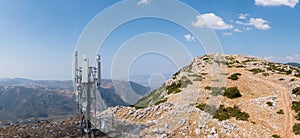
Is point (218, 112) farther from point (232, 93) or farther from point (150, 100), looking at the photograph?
point (150, 100)

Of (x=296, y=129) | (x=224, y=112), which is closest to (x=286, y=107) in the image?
(x=296, y=129)

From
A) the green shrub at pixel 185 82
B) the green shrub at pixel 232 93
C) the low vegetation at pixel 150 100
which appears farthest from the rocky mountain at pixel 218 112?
the low vegetation at pixel 150 100

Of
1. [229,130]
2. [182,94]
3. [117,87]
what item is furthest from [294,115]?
[117,87]

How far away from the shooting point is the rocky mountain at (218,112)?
19.5 metres

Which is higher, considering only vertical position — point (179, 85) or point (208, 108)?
point (179, 85)

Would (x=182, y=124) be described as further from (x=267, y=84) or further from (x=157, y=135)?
(x=267, y=84)

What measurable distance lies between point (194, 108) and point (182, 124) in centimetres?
289

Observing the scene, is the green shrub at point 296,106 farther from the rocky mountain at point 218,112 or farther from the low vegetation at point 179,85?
the low vegetation at point 179,85

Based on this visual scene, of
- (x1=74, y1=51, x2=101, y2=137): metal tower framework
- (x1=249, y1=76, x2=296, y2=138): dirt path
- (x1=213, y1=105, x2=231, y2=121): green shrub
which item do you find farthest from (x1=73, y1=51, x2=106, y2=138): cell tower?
(x1=249, y1=76, x2=296, y2=138): dirt path

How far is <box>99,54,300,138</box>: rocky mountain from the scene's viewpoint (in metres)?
19.5

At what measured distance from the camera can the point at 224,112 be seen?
72.6 ft

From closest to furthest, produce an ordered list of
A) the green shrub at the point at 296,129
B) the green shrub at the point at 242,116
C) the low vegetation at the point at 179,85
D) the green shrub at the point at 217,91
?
the green shrub at the point at 296,129 < the green shrub at the point at 242,116 < the green shrub at the point at 217,91 < the low vegetation at the point at 179,85

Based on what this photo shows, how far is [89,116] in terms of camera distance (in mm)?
15094

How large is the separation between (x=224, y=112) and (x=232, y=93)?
411 centimetres
